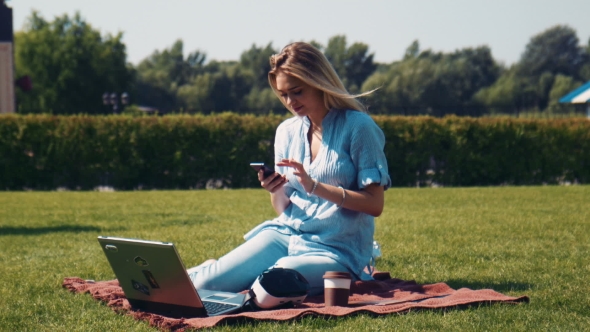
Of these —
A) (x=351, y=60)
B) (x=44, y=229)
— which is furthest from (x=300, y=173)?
(x=351, y=60)

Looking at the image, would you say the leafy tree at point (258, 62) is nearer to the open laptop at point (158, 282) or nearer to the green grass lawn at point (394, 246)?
the green grass lawn at point (394, 246)

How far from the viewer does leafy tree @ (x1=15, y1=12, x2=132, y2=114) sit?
6569 centimetres

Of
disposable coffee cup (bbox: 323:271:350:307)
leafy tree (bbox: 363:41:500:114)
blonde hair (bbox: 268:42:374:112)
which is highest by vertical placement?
leafy tree (bbox: 363:41:500:114)

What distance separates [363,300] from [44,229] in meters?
6.19

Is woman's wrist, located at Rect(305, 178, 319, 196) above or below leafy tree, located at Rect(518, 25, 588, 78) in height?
below

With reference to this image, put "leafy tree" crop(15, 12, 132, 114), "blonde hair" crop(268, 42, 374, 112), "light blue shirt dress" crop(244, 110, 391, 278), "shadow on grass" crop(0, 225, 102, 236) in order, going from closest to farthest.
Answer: "blonde hair" crop(268, 42, 374, 112)
"light blue shirt dress" crop(244, 110, 391, 278)
"shadow on grass" crop(0, 225, 102, 236)
"leafy tree" crop(15, 12, 132, 114)

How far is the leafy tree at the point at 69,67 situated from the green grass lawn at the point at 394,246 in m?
51.4

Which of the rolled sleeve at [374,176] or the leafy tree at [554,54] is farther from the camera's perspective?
the leafy tree at [554,54]

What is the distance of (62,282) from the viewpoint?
5984mm

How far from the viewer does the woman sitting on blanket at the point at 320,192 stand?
4.94m

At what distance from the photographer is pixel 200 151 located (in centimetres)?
1894

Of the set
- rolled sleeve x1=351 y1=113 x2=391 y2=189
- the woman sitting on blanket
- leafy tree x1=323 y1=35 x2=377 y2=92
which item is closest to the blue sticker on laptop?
the woman sitting on blanket

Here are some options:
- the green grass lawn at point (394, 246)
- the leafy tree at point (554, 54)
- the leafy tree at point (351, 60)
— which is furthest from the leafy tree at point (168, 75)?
the green grass lawn at point (394, 246)

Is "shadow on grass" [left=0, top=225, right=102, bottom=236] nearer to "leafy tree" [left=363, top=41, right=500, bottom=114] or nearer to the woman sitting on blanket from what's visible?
the woman sitting on blanket
